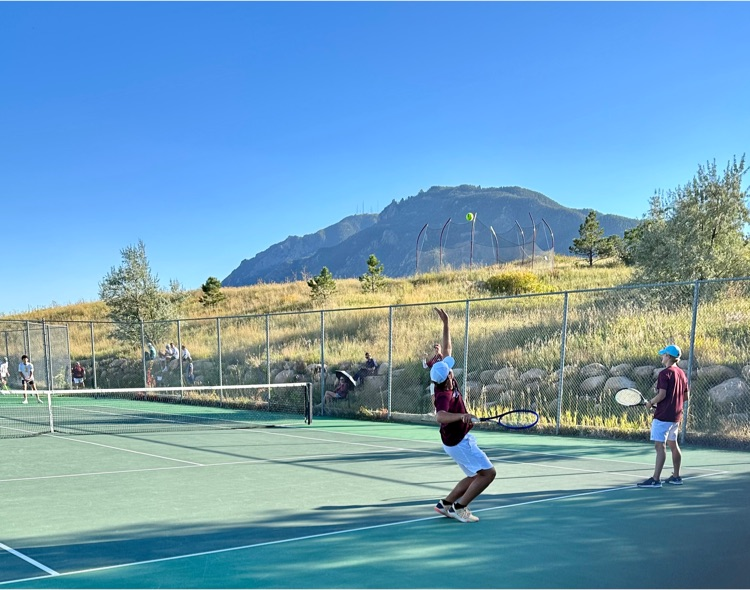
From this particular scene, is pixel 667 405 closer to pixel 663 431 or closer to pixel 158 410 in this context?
pixel 663 431

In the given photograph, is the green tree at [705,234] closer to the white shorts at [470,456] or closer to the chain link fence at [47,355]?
the white shorts at [470,456]

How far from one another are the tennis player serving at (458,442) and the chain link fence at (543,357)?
6.86 meters

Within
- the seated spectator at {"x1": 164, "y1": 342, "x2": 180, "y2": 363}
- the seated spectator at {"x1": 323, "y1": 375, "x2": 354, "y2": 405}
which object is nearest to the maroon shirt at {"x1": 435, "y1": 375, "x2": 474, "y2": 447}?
the seated spectator at {"x1": 323, "y1": 375, "x2": 354, "y2": 405}

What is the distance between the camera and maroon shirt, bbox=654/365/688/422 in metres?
9.24

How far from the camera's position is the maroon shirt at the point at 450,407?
709cm

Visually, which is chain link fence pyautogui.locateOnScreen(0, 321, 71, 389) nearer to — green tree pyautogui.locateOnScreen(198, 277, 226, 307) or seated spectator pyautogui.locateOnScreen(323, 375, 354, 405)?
seated spectator pyautogui.locateOnScreen(323, 375, 354, 405)

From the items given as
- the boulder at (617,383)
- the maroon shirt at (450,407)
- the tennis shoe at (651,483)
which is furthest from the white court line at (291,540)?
the boulder at (617,383)

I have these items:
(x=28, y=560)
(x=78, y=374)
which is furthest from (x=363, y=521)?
(x=78, y=374)

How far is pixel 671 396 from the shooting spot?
30.4 ft

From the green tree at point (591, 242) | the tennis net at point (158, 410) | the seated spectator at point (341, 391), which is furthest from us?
the green tree at point (591, 242)

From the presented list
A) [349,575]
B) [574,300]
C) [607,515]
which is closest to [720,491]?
[607,515]

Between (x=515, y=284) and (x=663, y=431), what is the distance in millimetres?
28460

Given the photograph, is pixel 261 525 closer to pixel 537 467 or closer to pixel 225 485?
pixel 225 485

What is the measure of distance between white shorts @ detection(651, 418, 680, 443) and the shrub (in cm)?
2700
